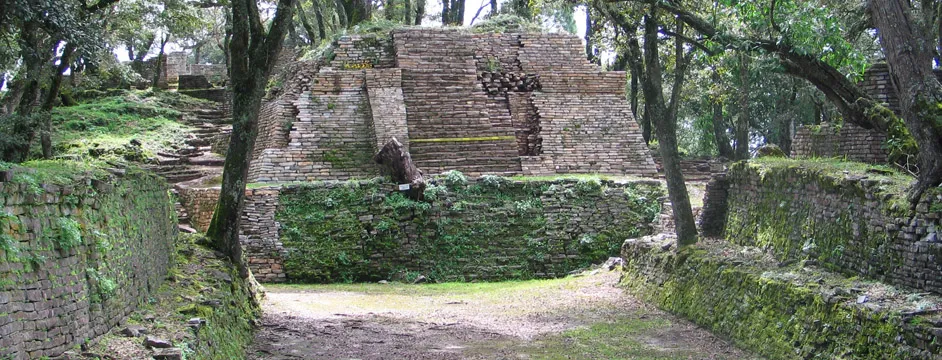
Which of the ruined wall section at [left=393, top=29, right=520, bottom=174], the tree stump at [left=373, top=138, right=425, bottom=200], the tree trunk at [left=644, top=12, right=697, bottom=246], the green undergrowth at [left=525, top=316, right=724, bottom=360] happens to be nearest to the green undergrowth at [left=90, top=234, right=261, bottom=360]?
the green undergrowth at [left=525, top=316, right=724, bottom=360]

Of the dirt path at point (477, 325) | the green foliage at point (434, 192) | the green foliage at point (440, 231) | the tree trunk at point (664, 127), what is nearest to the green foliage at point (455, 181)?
the green foliage at point (440, 231)

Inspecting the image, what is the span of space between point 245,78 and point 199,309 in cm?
348

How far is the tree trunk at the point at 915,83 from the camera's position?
21.5 ft

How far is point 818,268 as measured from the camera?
7.91 metres

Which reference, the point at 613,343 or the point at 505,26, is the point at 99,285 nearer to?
the point at 613,343

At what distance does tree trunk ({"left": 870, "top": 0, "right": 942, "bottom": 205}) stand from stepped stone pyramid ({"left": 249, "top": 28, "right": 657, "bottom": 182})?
10112 mm

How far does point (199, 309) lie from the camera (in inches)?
276

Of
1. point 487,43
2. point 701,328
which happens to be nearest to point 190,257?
Result: point 701,328

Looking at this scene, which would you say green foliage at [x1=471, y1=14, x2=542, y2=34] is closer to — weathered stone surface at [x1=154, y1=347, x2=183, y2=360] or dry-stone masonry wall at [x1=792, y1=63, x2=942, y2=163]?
dry-stone masonry wall at [x1=792, y1=63, x2=942, y2=163]

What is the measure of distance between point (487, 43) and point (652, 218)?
668 cm

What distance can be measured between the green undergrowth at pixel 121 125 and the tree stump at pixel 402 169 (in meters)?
6.31

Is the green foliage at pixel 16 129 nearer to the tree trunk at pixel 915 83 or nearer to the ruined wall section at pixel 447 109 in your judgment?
the ruined wall section at pixel 447 109

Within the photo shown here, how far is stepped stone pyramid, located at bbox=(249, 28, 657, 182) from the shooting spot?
16797mm

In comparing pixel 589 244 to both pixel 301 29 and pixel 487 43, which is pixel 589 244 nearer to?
pixel 487 43
